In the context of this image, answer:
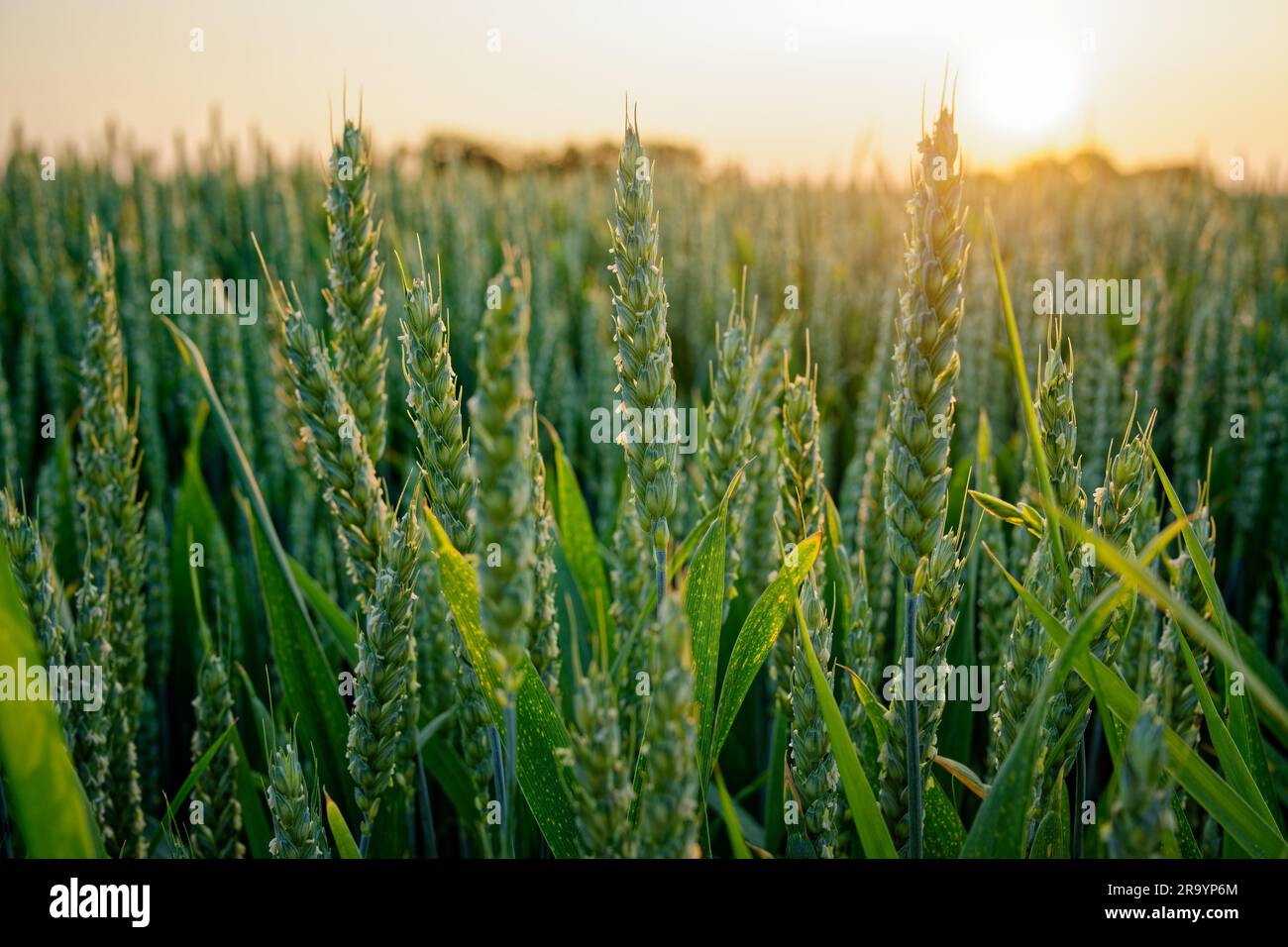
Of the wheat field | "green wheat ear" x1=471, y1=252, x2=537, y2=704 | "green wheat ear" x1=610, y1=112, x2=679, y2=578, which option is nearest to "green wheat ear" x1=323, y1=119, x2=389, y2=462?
the wheat field

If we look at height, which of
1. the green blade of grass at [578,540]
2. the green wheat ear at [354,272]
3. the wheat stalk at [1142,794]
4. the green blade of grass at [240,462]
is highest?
the green wheat ear at [354,272]

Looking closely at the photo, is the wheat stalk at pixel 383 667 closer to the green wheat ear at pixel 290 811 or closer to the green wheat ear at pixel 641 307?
the green wheat ear at pixel 290 811

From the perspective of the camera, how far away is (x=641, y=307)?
36.3 inches

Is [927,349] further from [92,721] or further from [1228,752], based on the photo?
[92,721]

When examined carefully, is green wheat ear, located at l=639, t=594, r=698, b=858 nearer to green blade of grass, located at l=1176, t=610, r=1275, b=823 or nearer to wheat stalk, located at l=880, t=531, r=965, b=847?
wheat stalk, located at l=880, t=531, r=965, b=847

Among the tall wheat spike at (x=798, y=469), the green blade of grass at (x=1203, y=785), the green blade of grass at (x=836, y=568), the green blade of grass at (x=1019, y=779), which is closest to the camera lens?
the green blade of grass at (x=1019, y=779)

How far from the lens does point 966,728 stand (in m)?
1.34

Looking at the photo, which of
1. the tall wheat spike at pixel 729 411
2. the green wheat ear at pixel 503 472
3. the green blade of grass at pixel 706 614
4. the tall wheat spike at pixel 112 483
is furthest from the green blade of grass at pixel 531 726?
the tall wheat spike at pixel 112 483

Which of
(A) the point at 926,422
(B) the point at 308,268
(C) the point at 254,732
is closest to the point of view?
(A) the point at 926,422

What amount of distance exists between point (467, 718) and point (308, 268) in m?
3.89

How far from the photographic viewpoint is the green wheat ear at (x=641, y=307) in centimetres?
91

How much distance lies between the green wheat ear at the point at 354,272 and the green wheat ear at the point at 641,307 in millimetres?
322

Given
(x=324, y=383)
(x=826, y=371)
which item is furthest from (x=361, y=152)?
(x=826, y=371)
